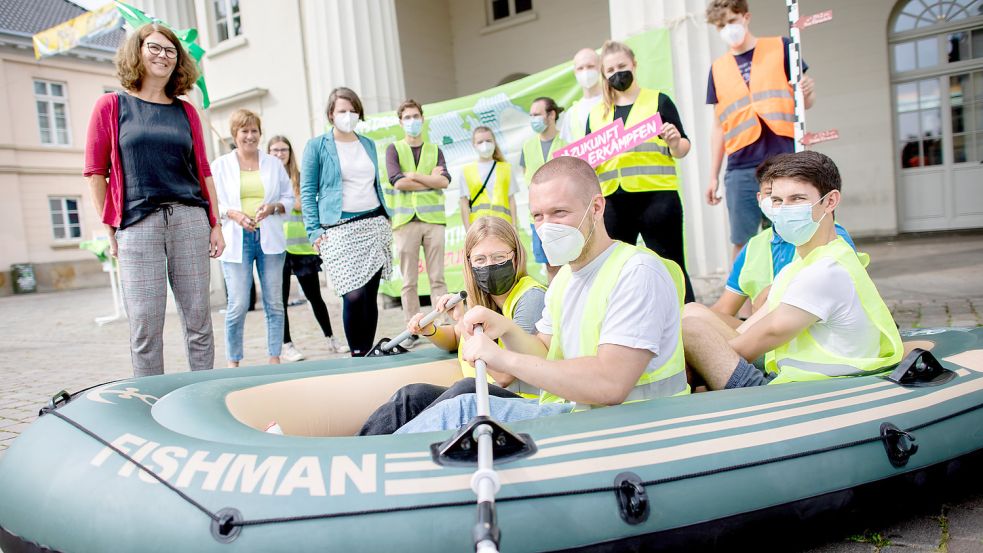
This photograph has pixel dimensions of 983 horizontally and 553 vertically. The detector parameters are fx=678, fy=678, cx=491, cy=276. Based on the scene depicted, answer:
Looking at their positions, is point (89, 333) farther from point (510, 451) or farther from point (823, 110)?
point (823, 110)

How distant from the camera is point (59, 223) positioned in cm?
2369

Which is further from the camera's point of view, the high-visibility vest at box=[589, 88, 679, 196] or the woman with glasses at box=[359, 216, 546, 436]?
the high-visibility vest at box=[589, 88, 679, 196]

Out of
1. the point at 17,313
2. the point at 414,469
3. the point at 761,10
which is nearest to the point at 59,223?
the point at 17,313

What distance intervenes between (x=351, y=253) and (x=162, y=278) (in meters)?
1.24

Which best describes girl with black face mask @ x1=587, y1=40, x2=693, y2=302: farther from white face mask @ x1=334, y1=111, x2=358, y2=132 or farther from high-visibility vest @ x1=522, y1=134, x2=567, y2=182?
white face mask @ x1=334, y1=111, x2=358, y2=132

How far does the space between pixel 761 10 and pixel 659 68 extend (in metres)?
5.42

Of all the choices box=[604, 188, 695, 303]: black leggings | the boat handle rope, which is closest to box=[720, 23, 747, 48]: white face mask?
box=[604, 188, 695, 303]: black leggings

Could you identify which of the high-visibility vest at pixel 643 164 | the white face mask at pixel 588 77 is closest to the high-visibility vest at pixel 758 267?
the high-visibility vest at pixel 643 164

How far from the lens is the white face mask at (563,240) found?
2.07 metres

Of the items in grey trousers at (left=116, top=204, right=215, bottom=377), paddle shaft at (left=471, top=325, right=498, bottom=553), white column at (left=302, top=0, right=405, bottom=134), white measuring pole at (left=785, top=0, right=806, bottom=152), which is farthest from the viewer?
white column at (left=302, top=0, right=405, bottom=134)

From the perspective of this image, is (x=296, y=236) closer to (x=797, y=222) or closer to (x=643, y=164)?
(x=643, y=164)

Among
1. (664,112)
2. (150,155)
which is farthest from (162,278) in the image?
(664,112)

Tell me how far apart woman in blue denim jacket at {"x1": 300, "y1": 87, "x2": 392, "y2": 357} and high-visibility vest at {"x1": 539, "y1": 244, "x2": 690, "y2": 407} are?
2.30 metres

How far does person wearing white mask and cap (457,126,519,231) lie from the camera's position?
577cm
